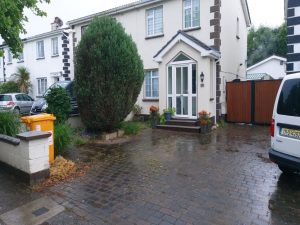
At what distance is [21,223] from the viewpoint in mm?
3906

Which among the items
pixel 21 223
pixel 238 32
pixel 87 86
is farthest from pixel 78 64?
pixel 238 32

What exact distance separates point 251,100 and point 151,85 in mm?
5044

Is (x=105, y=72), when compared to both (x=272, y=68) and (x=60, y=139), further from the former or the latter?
(x=272, y=68)

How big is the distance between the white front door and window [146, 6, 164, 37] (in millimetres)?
2847

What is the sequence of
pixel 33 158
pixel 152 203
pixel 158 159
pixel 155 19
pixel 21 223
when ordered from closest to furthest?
pixel 21 223
pixel 152 203
pixel 33 158
pixel 158 159
pixel 155 19

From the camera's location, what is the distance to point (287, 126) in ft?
15.9

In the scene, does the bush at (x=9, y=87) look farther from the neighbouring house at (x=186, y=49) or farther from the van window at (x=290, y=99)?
the van window at (x=290, y=99)

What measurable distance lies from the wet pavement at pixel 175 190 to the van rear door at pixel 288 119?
76 cm

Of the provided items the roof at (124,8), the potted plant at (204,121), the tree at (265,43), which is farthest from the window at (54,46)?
the tree at (265,43)

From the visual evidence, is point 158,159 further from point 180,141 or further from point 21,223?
point 21,223

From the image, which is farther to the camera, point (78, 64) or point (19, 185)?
point (78, 64)

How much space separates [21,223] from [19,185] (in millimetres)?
1620

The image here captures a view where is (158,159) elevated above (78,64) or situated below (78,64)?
below

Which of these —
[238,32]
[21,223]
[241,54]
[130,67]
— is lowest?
[21,223]
